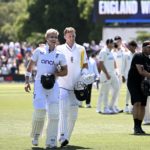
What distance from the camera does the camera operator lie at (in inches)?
613

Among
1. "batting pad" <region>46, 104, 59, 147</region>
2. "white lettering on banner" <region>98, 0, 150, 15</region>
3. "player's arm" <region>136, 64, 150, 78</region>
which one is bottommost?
"batting pad" <region>46, 104, 59, 147</region>

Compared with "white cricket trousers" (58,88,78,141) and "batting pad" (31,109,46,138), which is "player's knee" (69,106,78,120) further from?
"batting pad" (31,109,46,138)

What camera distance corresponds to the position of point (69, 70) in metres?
13.9

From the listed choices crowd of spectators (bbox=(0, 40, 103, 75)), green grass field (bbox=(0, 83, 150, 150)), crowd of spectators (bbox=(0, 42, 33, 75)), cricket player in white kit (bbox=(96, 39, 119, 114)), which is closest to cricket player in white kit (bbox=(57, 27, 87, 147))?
green grass field (bbox=(0, 83, 150, 150))

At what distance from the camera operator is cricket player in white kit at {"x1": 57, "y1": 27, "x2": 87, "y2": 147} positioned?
1.90 metres

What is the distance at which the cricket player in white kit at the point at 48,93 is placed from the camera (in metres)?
13.0

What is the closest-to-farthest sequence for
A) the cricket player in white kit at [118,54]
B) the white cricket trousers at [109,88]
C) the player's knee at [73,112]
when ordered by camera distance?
the player's knee at [73,112] < the white cricket trousers at [109,88] < the cricket player in white kit at [118,54]

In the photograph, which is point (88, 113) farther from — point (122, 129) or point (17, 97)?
point (17, 97)

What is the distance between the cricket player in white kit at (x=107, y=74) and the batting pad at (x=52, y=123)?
28.1 ft

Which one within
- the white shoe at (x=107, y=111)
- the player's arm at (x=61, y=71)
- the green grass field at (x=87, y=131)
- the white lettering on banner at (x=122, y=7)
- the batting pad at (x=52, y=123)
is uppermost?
the white lettering on banner at (x=122, y=7)

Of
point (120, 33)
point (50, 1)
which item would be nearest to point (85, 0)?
point (50, 1)

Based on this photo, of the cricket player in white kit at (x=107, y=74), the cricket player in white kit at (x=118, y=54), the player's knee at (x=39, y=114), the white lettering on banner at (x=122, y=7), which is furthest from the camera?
the white lettering on banner at (x=122, y=7)

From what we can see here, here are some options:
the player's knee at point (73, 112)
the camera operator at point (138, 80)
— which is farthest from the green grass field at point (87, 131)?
the player's knee at point (73, 112)

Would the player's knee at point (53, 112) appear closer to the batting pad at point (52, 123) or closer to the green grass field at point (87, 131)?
the batting pad at point (52, 123)
